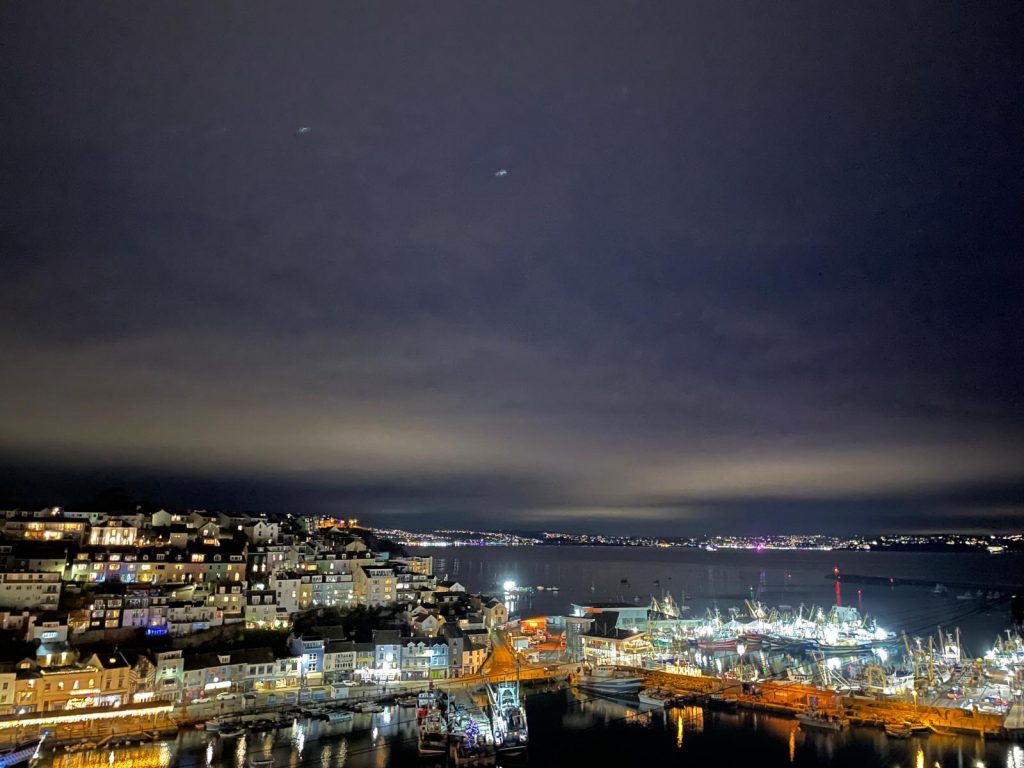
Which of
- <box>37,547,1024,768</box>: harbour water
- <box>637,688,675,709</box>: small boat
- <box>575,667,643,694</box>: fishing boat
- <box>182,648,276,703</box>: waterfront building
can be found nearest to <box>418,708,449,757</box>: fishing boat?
<box>37,547,1024,768</box>: harbour water

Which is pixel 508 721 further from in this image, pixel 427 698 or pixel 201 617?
pixel 201 617

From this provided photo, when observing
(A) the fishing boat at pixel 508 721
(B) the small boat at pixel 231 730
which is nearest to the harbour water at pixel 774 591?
(A) the fishing boat at pixel 508 721

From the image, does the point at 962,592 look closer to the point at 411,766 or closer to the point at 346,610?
the point at 346,610

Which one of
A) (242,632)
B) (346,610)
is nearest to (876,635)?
(346,610)

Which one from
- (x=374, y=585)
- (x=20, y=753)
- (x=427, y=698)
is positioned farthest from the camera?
(x=374, y=585)

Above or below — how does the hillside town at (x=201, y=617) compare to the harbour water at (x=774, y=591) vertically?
above

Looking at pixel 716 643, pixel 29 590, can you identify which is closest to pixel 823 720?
pixel 716 643

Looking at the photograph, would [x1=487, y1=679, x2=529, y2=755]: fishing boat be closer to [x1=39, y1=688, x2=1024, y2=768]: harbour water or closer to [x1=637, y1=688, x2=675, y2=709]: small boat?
[x1=39, y1=688, x2=1024, y2=768]: harbour water

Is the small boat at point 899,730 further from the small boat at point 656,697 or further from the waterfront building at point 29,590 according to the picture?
the waterfront building at point 29,590
